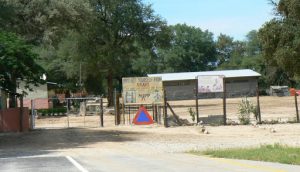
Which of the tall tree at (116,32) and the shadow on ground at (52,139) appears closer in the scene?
the shadow on ground at (52,139)

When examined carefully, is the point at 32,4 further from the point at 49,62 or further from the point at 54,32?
the point at 49,62

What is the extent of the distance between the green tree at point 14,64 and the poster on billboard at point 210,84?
29.6ft

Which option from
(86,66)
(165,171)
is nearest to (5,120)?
(165,171)

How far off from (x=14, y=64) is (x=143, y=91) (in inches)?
348

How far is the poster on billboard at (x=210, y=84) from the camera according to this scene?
31.9 m

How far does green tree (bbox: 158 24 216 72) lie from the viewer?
5364 inches

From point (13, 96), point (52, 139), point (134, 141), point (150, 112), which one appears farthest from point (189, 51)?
point (134, 141)

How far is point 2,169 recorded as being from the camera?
14234 mm

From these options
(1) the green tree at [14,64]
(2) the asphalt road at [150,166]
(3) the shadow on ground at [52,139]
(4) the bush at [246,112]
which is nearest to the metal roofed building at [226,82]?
(4) the bush at [246,112]

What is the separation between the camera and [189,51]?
140m

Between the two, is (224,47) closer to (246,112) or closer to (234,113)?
(234,113)

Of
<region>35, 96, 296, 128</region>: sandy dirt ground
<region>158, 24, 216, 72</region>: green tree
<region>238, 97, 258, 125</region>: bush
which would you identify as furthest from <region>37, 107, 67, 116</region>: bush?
<region>158, 24, 216, 72</region>: green tree

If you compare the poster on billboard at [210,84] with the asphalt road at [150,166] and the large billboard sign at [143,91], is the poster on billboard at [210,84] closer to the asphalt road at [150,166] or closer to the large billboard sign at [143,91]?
the large billboard sign at [143,91]

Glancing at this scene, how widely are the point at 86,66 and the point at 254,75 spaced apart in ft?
123
